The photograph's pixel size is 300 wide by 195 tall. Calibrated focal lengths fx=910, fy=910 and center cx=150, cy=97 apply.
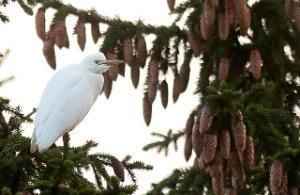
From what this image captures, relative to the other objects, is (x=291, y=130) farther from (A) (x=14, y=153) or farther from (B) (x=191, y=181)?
(A) (x=14, y=153)

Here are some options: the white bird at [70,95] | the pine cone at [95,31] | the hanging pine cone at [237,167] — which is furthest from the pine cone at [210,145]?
the pine cone at [95,31]

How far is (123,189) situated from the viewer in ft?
13.9

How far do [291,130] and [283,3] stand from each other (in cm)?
121

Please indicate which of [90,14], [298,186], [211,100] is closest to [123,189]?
[211,100]

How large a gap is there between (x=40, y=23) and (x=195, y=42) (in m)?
1.27

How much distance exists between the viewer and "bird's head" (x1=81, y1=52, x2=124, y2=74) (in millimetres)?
7309

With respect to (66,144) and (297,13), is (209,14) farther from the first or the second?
(66,144)

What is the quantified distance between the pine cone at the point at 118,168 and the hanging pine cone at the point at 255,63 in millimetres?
1840

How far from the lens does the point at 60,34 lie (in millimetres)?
7273

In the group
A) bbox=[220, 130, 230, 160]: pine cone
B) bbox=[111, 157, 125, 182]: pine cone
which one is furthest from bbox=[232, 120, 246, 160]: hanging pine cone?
bbox=[111, 157, 125, 182]: pine cone

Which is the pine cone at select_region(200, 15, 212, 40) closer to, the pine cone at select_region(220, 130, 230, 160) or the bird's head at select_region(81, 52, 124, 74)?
the bird's head at select_region(81, 52, 124, 74)

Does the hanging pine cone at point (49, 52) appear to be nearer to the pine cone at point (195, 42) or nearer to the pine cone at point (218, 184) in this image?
the pine cone at point (195, 42)

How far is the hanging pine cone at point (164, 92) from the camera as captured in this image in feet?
24.8

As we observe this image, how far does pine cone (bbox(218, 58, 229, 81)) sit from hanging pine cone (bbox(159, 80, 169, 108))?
2.37 ft
